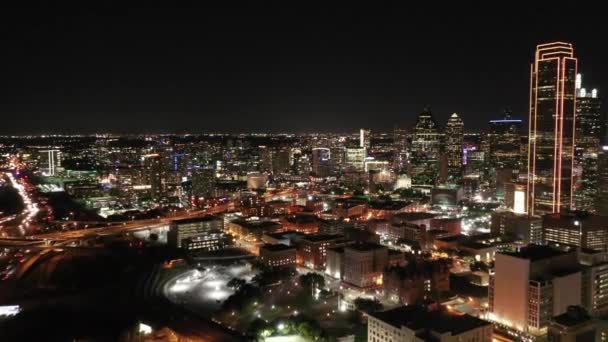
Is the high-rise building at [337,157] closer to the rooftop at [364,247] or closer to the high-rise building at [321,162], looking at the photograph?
the high-rise building at [321,162]

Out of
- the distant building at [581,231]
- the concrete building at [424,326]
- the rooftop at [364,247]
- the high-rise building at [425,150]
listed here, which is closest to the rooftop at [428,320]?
the concrete building at [424,326]

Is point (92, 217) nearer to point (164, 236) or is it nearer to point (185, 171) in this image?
point (164, 236)

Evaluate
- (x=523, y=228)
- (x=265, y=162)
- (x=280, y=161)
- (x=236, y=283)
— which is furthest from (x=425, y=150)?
(x=236, y=283)

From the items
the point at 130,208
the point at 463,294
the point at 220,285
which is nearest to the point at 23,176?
the point at 130,208

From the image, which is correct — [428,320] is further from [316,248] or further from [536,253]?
[316,248]

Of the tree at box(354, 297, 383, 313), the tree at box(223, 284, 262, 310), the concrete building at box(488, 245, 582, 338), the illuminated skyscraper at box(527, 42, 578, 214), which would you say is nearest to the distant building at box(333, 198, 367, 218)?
the illuminated skyscraper at box(527, 42, 578, 214)

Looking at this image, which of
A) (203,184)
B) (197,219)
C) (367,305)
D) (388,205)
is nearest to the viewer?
(367,305)
